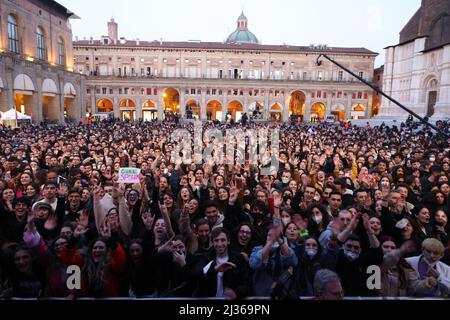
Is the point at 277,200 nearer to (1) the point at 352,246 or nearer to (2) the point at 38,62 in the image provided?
(1) the point at 352,246

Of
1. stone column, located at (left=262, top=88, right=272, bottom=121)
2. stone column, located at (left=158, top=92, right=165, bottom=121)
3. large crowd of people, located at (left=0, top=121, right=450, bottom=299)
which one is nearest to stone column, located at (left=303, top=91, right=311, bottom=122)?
stone column, located at (left=262, top=88, right=272, bottom=121)

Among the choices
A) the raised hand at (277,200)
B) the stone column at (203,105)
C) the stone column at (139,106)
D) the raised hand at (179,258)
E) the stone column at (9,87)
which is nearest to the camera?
the raised hand at (179,258)

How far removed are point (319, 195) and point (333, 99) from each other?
59.3 m

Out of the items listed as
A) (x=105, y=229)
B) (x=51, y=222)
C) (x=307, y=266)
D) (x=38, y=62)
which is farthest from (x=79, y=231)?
(x=38, y=62)

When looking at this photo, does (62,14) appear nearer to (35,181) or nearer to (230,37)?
(35,181)

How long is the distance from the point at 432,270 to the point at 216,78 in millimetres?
59234

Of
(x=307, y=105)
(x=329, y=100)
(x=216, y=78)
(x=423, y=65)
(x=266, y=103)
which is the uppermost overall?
(x=216, y=78)

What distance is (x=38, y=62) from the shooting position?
33906 mm

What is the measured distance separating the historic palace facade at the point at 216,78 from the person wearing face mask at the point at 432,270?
56479mm

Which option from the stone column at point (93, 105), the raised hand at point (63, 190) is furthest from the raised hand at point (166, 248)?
the stone column at point (93, 105)

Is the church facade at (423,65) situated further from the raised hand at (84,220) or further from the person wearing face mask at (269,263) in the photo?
the raised hand at (84,220)

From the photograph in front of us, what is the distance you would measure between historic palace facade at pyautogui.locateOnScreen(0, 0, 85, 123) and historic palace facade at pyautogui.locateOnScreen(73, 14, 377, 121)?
15.5 meters

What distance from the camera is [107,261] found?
12.2ft

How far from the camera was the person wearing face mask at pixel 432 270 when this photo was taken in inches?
131
